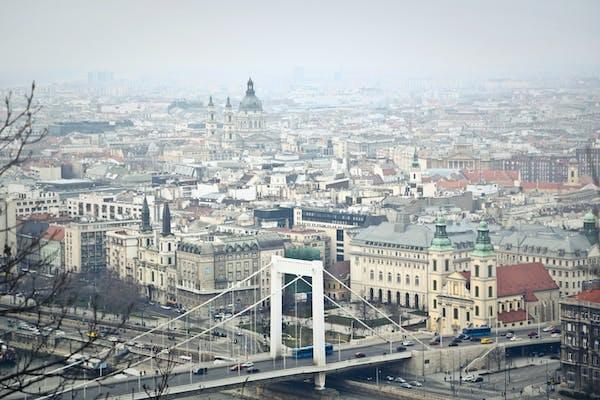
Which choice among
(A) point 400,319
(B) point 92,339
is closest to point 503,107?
(A) point 400,319

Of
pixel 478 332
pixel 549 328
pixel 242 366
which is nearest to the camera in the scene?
pixel 242 366

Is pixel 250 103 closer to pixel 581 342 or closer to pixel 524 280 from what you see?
pixel 524 280

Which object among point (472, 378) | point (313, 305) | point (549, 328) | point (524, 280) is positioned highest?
point (313, 305)

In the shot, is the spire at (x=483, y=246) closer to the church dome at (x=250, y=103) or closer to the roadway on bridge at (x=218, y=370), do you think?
the roadway on bridge at (x=218, y=370)

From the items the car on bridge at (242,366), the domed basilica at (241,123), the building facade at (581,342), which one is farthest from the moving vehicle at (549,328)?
the domed basilica at (241,123)

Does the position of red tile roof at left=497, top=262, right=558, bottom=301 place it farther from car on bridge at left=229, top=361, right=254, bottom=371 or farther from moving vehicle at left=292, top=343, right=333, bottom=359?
car on bridge at left=229, top=361, right=254, bottom=371

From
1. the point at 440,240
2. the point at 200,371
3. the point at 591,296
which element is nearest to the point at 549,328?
the point at 440,240

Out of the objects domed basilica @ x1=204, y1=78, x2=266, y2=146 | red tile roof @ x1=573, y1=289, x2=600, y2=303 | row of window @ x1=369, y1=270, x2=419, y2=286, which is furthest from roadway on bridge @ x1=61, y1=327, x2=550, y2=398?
domed basilica @ x1=204, y1=78, x2=266, y2=146

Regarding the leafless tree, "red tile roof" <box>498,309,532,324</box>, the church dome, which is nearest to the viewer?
the leafless tree
